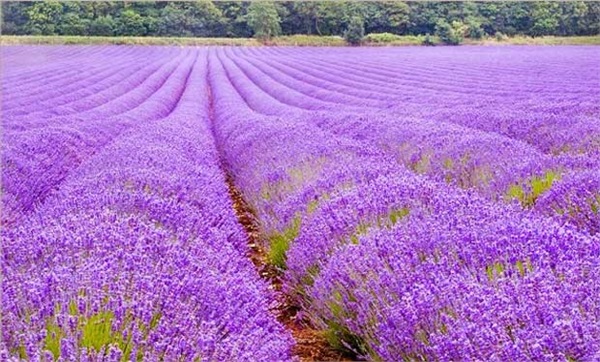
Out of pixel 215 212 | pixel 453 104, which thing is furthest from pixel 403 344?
pixel 453 104

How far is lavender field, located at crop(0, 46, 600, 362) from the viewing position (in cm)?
178

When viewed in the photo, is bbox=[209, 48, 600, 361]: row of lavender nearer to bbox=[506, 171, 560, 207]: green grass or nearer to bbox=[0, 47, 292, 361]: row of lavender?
bbox=[506, 171, 560, 207]: green grass

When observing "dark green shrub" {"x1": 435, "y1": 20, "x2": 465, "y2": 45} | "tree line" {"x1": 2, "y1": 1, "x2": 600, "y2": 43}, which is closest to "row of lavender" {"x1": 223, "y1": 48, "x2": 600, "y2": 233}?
"tree line" {"x1": 2, "y1": 1, "x2": 600, "y2": 43}

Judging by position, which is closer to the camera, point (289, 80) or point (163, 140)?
point (163, 140)

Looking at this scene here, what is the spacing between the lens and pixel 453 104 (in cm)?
1027

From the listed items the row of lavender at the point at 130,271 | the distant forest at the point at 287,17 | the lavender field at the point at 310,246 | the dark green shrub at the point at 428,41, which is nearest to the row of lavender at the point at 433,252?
the lavender field at the point at 310,246

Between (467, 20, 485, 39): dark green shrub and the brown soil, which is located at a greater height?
the brown soil

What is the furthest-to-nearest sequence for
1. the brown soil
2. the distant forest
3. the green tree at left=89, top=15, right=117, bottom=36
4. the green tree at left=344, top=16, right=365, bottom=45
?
1. the green tree at left=344, top=16, right=365, bottom=45
2. the green tree at left=89, top=15, right=117, bottom=36
3. the distant forest
4. the brown soil

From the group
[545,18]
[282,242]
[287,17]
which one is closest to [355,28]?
[287,17]

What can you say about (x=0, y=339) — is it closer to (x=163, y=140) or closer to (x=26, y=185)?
(x=26, y=185)

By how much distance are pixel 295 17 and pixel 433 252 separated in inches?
858

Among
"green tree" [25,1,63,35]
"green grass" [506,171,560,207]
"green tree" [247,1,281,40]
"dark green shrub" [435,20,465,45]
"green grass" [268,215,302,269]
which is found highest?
"green tree" [25,1,63,35]

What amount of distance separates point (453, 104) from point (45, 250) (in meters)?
8.51

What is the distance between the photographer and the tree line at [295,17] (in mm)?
15109
